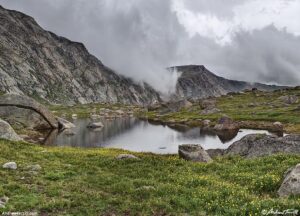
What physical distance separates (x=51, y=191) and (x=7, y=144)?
2092 cm

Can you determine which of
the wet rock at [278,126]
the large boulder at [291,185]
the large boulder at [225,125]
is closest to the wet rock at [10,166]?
the large boulder at [291,185]

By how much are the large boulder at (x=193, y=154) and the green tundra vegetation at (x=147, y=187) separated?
3.00 metres

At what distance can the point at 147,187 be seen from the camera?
22.7 meters

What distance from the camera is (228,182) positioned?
78.6 ft

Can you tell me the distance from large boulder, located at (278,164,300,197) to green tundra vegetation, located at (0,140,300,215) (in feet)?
2.39

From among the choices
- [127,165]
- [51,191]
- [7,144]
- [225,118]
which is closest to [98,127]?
[225,118]

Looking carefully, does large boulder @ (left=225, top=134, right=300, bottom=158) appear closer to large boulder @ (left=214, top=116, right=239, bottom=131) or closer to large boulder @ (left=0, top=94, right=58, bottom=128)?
large boulder @ (left=0, top=94, right=58, bottom=128)

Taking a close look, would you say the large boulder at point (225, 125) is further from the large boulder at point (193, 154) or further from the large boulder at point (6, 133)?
the large boulder at point (193, 154)

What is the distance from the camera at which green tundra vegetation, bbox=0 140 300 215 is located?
18969 mm

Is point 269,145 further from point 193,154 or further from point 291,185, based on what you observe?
point 291,185

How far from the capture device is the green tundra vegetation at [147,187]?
62.2 feet

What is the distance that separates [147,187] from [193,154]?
44.6 feet

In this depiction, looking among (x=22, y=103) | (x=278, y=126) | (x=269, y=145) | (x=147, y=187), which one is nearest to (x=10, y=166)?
(x=147, y=187)

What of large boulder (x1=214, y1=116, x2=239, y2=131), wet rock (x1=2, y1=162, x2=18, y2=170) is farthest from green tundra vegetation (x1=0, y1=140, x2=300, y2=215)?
large boulder (x1=214, y1=116, x2=239, y2=131)
